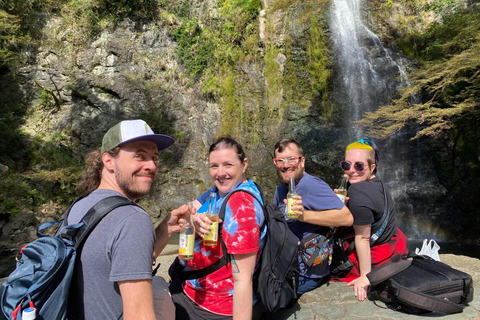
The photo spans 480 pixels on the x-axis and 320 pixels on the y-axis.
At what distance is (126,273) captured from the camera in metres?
1.43

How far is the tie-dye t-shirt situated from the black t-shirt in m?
1.01

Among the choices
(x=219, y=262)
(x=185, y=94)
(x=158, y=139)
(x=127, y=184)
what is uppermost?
(x=185, y=94)

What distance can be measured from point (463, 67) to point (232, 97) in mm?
8516

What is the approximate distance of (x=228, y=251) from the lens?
2109 mm

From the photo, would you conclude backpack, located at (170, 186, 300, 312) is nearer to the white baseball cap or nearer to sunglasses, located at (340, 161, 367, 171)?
the white baseball cap

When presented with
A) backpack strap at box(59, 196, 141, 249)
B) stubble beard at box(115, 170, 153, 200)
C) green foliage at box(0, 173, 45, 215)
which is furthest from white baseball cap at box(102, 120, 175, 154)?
green foliage at box(0, 173, 45, 215)

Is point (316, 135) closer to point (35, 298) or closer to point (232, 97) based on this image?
point (232, 97)

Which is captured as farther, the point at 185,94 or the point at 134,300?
the point at 185,94

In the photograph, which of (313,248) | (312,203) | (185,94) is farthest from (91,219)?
(185,94)

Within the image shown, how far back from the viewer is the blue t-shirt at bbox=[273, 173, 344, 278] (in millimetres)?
2789

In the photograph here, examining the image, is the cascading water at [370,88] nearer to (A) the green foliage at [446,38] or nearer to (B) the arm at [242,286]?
(A) the green foliage at [446,38]

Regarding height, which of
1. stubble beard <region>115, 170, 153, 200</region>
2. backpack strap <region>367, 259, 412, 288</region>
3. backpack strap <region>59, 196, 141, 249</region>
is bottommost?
→ backpack strap <region>367, 259, 412, 288</region>

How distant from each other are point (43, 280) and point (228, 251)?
103 cm

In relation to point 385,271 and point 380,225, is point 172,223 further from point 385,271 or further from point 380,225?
point 380,225
